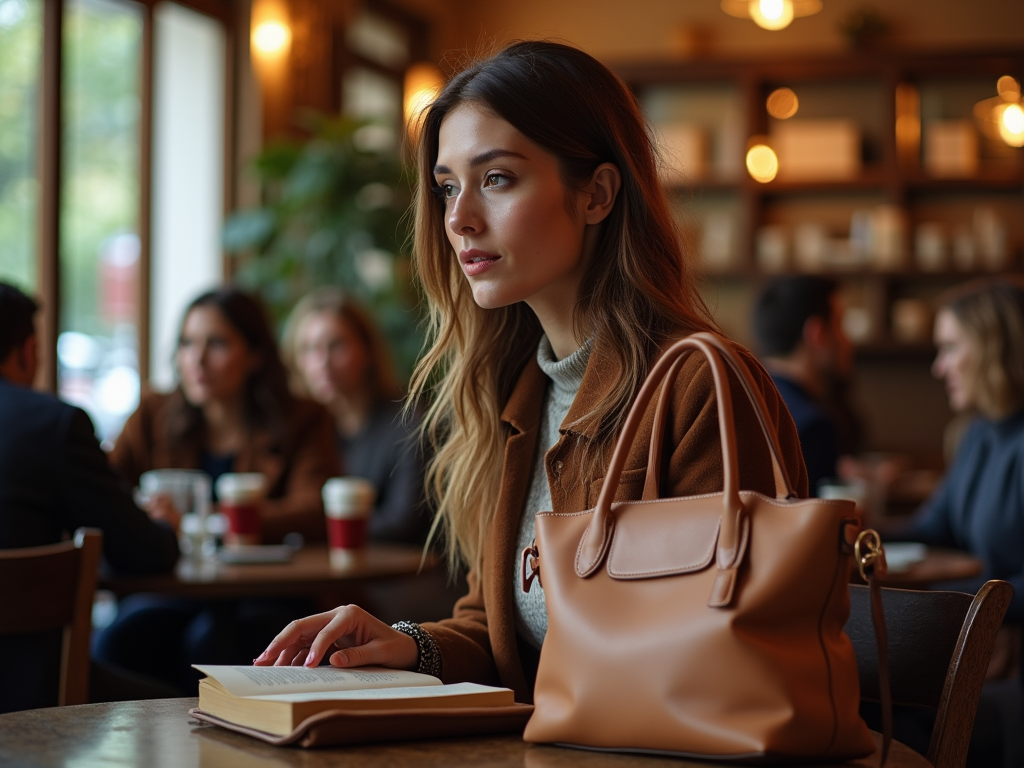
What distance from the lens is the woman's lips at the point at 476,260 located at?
150 centimetres

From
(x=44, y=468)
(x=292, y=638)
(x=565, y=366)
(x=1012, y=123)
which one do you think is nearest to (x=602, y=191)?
(x=565, y=366)

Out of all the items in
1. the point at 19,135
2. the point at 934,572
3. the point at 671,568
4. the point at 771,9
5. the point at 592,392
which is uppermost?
the point at 771,9

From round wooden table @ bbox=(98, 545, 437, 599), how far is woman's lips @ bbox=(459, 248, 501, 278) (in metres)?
0.99

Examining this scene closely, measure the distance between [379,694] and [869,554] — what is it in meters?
0.49

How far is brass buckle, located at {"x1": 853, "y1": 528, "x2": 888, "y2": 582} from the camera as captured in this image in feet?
3.15

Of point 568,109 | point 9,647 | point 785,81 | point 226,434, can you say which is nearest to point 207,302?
point 226,434

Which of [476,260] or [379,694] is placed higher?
[476,260]

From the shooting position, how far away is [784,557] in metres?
0.95

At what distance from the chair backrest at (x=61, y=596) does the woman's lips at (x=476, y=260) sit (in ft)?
2.91

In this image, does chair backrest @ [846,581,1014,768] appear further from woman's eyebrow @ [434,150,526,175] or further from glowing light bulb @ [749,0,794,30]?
glowing light bulb @ [749,0,794,30]

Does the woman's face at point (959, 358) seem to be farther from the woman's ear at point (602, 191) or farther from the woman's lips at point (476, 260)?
the woman's lips at point (476, 260)

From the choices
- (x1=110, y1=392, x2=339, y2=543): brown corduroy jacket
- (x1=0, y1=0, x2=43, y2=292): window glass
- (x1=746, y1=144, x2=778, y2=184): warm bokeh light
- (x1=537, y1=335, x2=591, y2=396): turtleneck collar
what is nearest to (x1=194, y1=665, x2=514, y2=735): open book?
(x1=537, y1=335, x2=591, y2=396): turtleneck collar

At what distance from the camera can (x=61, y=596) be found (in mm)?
1975

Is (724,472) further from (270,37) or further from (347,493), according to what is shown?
(270,37)
